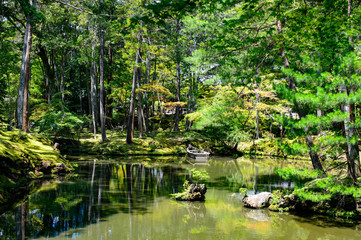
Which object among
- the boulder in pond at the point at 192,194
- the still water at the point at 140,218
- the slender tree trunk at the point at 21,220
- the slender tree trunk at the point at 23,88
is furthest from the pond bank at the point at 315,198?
the slender tree trunk at the point at 23,88

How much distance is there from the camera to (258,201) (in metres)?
7.48

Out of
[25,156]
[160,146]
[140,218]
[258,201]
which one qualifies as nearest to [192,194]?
[258,201]

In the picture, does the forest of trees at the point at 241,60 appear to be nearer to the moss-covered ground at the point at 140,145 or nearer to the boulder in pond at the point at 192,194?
the moss-covered ground at the point at 140,145

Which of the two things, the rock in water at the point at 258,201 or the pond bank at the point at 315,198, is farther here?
the rock in water at the point at 258,201

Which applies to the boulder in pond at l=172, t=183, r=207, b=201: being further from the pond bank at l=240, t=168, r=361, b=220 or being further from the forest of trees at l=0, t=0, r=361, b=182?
the forest of trees at l=0, t=0, r=361, b=182

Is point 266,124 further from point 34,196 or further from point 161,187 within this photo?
point 34,196

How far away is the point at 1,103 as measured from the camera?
22922 mm

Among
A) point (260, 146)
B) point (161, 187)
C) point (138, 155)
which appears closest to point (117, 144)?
point (138, 155)


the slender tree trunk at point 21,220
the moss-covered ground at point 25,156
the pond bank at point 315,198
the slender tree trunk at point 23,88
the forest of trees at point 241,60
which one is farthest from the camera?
the slender tree trunk at point 23,88

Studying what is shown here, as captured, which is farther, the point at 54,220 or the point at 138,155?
the point at 138,155

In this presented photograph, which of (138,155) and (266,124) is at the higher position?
(266,124)

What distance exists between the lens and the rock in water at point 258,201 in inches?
292

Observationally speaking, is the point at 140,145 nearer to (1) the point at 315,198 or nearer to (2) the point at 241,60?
(2) the point at 241,60

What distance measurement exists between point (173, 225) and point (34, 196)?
4239mm
